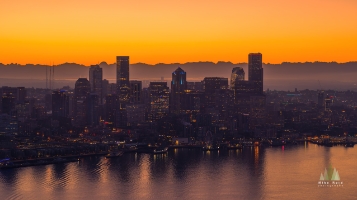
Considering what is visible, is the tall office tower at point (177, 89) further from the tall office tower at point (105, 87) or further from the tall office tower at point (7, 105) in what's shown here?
the tall office tower at point (7, 105)

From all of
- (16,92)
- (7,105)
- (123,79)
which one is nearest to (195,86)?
(123,79)

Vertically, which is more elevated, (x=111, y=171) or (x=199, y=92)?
(x=199, y=92)

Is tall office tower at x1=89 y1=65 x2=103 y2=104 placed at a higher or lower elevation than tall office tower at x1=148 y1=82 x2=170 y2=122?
higher

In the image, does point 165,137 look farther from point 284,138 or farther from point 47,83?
point 47,83

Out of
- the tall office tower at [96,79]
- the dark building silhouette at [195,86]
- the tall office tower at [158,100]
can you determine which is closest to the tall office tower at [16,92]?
the tall office tower at [96,79]

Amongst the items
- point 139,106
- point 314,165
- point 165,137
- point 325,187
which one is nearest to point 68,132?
point 165,137

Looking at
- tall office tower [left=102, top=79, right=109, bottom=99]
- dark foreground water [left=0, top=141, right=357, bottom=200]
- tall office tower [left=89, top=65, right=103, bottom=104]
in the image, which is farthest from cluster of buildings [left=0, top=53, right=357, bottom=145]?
dark foreground water [left=0, top=141, right=357, bottom=200]

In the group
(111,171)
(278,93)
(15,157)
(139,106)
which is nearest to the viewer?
(111,171)

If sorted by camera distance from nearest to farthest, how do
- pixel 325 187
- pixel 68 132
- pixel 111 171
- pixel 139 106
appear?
pixel 325 187
pixel 111 171
pixel 68 132
pixel 139 106

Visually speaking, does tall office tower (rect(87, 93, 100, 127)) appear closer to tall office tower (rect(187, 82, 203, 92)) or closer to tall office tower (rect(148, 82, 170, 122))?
tall office tower (rect(148, 82, 170, 122))
